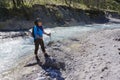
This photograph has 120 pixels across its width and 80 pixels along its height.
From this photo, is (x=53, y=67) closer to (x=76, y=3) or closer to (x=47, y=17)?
(x=47, y=17)

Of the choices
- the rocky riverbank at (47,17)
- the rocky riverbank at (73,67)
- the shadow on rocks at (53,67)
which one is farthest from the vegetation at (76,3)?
the shadow on rocks at (53,67)

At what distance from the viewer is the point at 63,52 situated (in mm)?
16625

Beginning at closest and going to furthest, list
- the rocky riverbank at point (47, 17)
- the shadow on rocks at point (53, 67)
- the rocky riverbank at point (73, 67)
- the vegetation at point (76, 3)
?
the rocky riverbank at point (73, 67), the shadow on rocks at point (53, 67), the rocky riverbank at point (47, 17), the vegetation at point (76, 3)

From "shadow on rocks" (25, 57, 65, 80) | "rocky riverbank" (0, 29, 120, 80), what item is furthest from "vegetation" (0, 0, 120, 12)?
"shadow on rocks" (25, 57, 65, 80)

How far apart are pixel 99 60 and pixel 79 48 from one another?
3.90 meters

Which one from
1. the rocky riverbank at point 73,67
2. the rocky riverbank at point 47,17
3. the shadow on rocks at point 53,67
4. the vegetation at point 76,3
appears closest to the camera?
the rocky riverbank at point 73,67

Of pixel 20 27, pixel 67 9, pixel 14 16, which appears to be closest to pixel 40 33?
pixel 20 27

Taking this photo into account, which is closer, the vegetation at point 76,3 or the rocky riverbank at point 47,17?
the rocky riverbank at point 47,17

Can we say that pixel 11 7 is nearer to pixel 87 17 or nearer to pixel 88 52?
pixel 87 17

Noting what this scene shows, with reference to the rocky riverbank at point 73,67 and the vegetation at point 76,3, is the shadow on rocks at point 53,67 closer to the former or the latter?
the rocky riverbank at point 73,67

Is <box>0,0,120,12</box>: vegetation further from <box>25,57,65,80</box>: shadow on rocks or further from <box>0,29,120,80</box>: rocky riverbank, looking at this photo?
<box>25,57,65,80</box>: shadow on rocks

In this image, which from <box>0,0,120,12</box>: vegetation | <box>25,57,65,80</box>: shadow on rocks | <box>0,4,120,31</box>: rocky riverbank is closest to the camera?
<box>25,57,65,80</box>: shadow on rocks

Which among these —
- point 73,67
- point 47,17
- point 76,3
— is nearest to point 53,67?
point 73,67

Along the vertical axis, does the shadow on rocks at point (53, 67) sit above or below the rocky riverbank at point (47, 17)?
above
